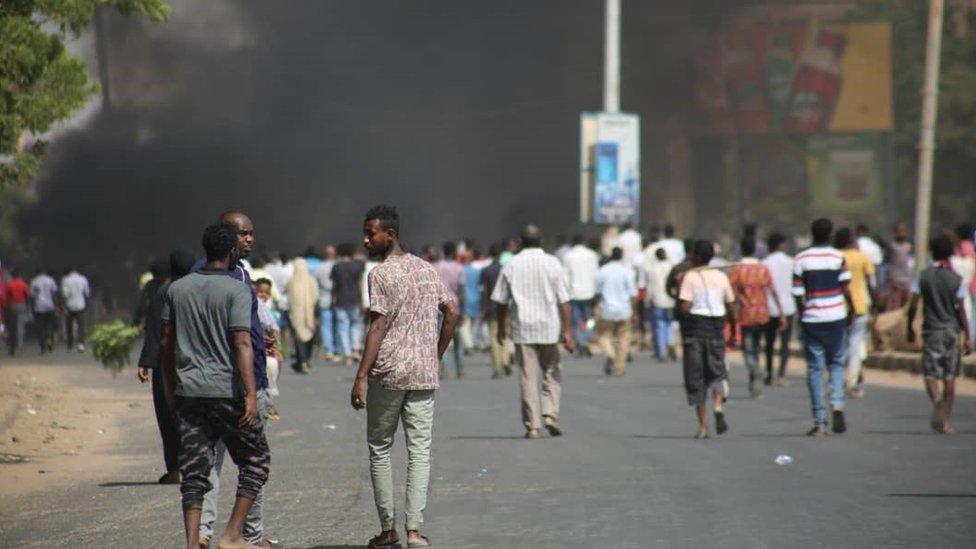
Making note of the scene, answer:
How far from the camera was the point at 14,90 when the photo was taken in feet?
41.5

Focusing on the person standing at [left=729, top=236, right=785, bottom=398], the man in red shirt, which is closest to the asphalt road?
the person standing at [left=729, top=236, right=785, bottom=398]

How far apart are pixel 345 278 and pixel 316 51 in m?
30.4

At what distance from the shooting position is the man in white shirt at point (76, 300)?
3142 centimetres

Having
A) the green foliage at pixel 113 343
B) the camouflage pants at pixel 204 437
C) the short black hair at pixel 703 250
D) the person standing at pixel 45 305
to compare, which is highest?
the short black hair at pixel 703 250

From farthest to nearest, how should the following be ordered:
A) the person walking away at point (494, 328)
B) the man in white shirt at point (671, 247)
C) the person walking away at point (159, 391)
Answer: the man in white shirt at point (671, 247) < the person walking away at point (494, 328) < the person walking away at point (159, 391)

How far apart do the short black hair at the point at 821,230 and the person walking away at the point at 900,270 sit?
13.3m

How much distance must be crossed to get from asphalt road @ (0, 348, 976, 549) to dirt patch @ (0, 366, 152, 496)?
0.89ft

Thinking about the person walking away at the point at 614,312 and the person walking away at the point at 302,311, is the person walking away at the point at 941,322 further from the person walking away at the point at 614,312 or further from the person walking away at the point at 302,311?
the person walking away at the point at 302,311

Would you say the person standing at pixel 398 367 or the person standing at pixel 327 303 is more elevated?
the person standing at pixel 398 367

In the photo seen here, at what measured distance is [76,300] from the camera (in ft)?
103

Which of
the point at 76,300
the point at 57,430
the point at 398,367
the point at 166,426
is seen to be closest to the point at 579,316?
the point at 76,300

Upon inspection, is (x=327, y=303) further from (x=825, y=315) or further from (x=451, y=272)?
(x=825, y=315)

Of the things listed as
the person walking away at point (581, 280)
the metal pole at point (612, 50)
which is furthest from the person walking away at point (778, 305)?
the metal pole at point (612, 50)

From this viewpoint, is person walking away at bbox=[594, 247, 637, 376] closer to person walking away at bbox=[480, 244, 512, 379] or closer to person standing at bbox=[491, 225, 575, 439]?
person walking away at bbox=[480, 244, 512, 379]
